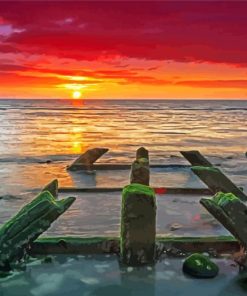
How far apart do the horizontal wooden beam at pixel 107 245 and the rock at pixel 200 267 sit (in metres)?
0.50

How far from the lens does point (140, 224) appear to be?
6.49 m

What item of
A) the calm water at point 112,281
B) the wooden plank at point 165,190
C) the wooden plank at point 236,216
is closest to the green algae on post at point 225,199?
the wooden plank at point 236,216

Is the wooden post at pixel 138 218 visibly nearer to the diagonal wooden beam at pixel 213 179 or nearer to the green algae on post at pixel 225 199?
the green algae on post at pixel 225 199

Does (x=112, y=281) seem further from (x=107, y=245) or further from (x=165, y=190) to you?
(x=165, y=190)

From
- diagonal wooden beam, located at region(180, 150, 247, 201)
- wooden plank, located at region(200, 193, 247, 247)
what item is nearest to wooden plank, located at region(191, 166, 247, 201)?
diagonal wooden beam, located at region(180, 150, 247, 201)

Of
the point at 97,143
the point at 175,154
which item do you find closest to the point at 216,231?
the point at 175,154

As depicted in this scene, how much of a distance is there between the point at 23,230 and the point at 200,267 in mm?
2530

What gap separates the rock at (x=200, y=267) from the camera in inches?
258

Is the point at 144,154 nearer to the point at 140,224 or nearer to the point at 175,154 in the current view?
the point at 140,224

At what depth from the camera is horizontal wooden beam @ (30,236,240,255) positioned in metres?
7.12

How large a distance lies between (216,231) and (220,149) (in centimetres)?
1737

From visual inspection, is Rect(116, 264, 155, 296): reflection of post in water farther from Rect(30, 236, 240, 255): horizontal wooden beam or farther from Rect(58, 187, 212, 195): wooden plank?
Rect(58, 187, 212, 195): wooden plank

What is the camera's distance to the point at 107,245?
714cm

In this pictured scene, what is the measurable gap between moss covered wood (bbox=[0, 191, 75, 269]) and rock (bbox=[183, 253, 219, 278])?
79.7 inches
